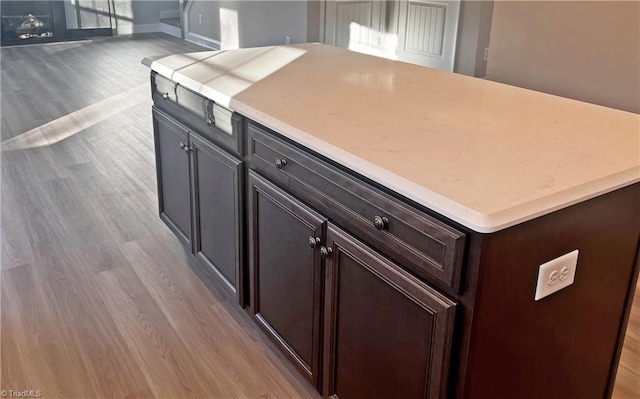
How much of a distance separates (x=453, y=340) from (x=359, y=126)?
25.5 inches

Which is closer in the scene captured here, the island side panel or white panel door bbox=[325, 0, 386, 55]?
the island side panel

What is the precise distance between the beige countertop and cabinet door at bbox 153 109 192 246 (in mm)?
251

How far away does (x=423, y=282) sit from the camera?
4.24ft

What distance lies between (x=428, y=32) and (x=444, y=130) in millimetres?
4945

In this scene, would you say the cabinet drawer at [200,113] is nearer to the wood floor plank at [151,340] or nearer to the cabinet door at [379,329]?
the cabinet door at [379,329]

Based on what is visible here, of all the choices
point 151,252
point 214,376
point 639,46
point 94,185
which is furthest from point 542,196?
point 94,185

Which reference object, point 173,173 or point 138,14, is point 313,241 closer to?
point 173,173

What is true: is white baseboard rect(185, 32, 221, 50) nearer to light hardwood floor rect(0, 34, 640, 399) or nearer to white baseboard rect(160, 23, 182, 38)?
white baseboard rect(160, 23, 182, 38)

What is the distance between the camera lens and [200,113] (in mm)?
2230

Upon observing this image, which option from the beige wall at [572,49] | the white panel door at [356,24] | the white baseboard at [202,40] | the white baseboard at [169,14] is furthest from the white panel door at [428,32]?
the white baseboard at [169,14]

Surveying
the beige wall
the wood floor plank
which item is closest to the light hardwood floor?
the wood floor plank

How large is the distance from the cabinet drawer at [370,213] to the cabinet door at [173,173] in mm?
→ 713

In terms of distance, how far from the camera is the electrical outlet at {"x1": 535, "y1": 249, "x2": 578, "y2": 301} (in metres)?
1.29

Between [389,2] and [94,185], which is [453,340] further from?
[389,2]
